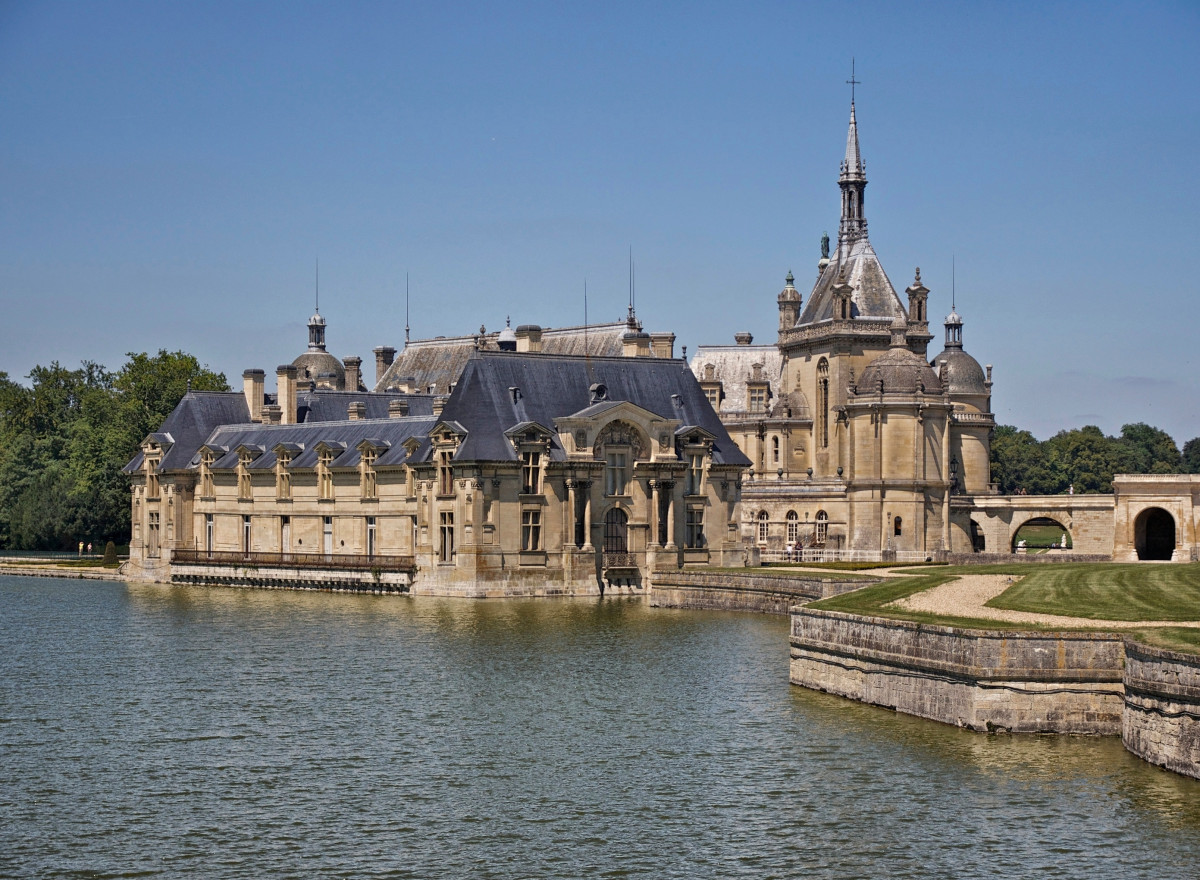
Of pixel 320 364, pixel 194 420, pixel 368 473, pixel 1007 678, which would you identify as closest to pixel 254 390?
pixel 194 420

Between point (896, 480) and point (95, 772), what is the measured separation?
212ft

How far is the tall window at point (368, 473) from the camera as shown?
8644 centimetres

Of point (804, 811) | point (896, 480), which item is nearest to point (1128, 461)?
point (896, 480)

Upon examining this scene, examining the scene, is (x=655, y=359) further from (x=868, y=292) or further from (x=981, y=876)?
(x=981, y=876)

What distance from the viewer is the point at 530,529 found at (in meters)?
79.1

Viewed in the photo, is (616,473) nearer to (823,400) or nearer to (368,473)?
(368,473)

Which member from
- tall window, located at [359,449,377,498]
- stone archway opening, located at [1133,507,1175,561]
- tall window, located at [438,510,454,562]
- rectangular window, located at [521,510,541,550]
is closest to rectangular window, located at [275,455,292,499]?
tall window, located at [359,449,377,498]

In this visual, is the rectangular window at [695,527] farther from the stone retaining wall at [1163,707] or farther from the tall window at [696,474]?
the stone retaining wall at [1163,707]

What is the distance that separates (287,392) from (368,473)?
554 inches

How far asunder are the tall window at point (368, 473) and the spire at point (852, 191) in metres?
43.3

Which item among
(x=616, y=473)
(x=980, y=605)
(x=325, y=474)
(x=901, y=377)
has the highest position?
(x=901, y=377)

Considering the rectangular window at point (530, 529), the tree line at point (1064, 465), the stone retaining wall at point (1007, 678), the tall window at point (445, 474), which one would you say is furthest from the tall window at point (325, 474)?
the tree line at point (1064, 465)

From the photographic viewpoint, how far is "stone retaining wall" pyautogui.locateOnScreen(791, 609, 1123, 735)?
38562 mm

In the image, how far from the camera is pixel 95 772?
3731cm
